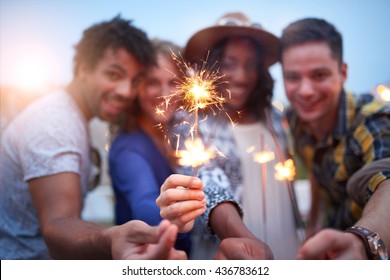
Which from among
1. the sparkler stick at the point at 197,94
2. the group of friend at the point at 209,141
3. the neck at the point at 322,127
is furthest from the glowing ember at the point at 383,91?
the sparkler stick at the point at 197,94

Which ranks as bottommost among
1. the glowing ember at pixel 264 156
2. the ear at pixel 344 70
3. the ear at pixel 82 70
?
the glowing ember at pixel 264 156

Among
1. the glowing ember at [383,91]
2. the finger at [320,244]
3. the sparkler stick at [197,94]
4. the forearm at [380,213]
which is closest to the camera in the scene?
the finger at [320,244]

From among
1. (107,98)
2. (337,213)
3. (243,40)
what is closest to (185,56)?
(243,40)

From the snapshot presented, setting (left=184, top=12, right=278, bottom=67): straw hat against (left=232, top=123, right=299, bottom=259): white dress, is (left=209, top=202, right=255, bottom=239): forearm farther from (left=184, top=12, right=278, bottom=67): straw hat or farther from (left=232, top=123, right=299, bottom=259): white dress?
(left=184, top=12, right=278, bottom=67): straw hat

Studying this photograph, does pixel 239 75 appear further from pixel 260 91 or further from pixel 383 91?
pixel 383 91

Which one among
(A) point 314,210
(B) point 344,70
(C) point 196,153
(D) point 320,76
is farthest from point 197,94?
(A) point 314,210

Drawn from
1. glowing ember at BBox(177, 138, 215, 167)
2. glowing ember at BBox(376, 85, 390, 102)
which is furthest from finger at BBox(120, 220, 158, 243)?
glowing ember at BBox(376, 85, 390, 102)

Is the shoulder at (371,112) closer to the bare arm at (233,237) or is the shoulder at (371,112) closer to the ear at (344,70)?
the ear at (344,70)
